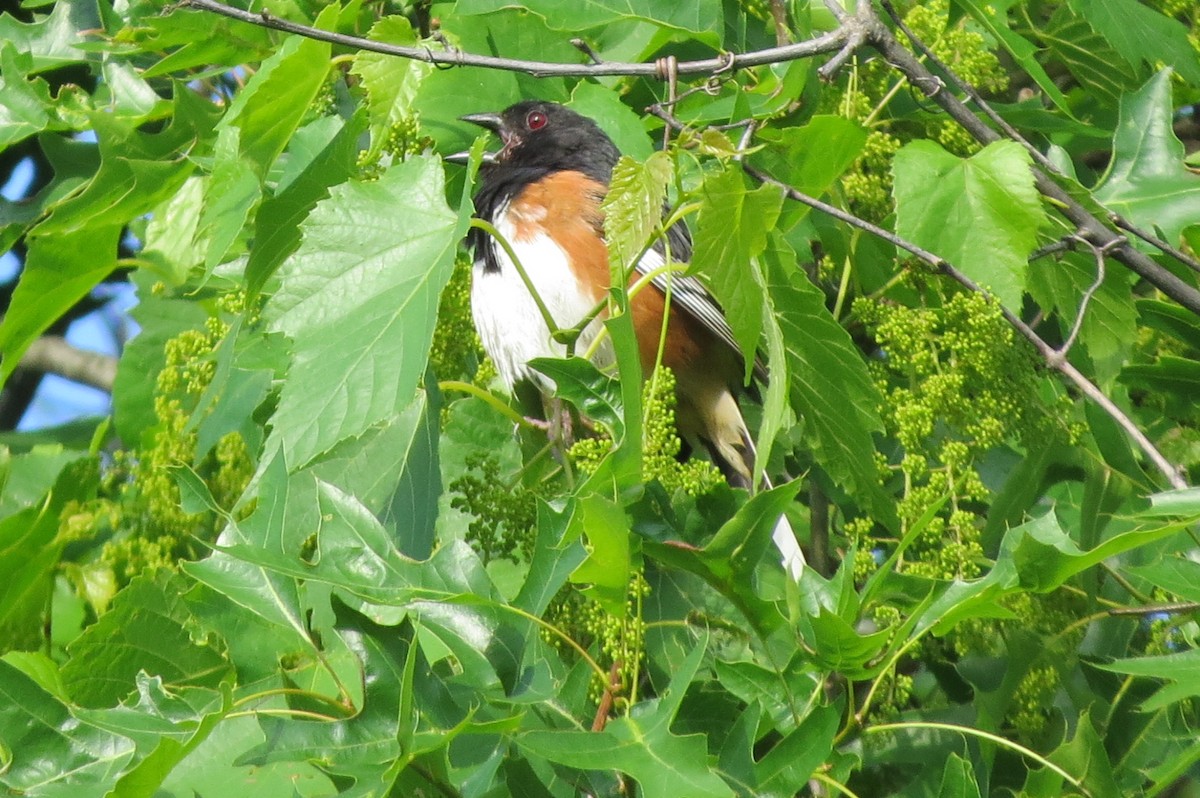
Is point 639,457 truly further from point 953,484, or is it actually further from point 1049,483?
point 1049,483

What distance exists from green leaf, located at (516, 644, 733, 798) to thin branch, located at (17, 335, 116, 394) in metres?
3.61

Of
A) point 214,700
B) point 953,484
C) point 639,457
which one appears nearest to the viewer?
point 639,457

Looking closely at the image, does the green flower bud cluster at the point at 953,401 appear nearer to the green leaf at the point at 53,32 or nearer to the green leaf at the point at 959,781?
the green leaf at the point at 959,781

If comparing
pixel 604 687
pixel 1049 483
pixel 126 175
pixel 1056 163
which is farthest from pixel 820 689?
pixel 126 175

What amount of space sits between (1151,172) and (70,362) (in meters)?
3.74

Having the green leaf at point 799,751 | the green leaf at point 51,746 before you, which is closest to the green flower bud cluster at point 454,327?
the green leaf at point 51,746

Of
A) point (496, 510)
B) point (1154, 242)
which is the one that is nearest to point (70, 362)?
point (496, 510)

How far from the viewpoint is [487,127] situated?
3361 millimetres

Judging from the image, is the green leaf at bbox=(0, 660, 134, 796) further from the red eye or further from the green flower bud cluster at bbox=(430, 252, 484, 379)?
the red eye

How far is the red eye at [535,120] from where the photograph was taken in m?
3.76

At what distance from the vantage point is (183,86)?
2.78m

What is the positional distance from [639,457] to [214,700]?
74cm

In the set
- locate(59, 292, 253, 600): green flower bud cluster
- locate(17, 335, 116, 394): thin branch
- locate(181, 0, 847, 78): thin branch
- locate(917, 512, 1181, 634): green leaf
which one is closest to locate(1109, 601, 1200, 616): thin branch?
locate(917, 512, 1181, 634): green leaf

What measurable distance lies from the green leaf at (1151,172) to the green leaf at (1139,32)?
0.15 m
